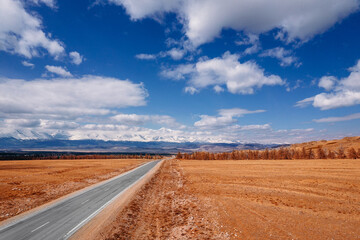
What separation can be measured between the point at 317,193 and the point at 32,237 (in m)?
29.6

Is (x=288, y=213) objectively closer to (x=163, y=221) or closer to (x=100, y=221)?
(x=163, y=221)

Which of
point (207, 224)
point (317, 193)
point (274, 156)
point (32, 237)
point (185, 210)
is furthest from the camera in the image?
point (274, 156)

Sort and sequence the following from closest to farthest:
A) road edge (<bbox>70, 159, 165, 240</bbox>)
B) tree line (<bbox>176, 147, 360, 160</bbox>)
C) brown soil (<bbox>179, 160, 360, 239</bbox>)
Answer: road edge (<bbox>70, 159, 165, 240</bbox>) < brown soil (<bbox>179, 160, 360, 239</bbox>) < tree line (<bbox>176, 147, 360, 160</bbox>)

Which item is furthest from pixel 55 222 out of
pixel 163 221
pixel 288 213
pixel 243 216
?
pixel 288 213

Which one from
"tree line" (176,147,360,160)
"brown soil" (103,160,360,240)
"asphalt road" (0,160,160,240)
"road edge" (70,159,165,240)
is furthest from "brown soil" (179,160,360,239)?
"tree line" (176,147,360,160)

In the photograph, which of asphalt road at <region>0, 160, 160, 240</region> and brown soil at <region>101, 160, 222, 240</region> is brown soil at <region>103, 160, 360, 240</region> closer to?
brown soil at <region>101, 160, 222, 240</region>

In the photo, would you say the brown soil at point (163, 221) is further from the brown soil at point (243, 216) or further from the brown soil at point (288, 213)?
the brown soil at point (288, 213)

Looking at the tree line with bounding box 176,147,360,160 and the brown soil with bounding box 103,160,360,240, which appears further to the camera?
the tree line with bounding box 176,147,360,160

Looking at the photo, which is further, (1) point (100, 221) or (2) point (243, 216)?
(2) point (243, 216)

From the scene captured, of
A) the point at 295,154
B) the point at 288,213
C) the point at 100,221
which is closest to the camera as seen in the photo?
the point at 100,221

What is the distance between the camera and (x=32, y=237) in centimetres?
1217

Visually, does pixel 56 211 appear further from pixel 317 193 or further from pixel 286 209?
pixel 317 193

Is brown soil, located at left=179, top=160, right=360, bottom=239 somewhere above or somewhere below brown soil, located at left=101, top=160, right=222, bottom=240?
above

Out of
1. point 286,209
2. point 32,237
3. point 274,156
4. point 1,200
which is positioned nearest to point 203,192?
point 286,209
